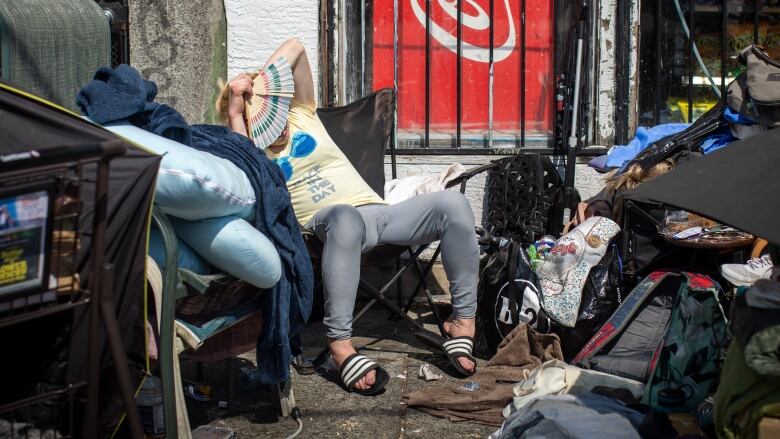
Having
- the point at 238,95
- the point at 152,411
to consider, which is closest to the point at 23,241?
the point at 152,411

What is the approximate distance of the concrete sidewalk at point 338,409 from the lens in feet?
11.7

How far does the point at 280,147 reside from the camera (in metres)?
4.50

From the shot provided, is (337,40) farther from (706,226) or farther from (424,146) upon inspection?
(706,226)

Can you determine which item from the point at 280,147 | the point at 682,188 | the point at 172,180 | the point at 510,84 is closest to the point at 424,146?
the point at 510,84

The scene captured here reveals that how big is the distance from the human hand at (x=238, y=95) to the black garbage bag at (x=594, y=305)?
1837 millimetres

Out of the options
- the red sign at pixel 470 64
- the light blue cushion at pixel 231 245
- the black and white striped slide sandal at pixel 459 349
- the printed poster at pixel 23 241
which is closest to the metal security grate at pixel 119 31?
the red sign at pixel 470 64

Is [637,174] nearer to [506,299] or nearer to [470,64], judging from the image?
[506,299]

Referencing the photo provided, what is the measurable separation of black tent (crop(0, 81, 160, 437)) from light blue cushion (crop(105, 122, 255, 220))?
1.71 feet

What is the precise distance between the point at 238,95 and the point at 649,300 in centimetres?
216

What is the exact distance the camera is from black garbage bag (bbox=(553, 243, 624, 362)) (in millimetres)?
4203

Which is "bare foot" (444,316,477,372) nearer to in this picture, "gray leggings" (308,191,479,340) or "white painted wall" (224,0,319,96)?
"gray leggings" (308,191,479,340)

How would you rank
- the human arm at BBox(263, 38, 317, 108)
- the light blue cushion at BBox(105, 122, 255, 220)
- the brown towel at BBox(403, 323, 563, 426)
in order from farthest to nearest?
the human arm at BBox(263, 38, 317, 108)
the brown towel at BBox(403, 323, 563, 426)
the light blue cushion at BBox(105, 122, 255, 220)

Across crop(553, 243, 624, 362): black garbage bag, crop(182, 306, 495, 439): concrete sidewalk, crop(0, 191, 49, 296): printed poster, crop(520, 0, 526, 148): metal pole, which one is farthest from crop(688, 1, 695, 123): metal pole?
crop(0, 191, 49, 296): printed poster

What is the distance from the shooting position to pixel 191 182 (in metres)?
2.89
